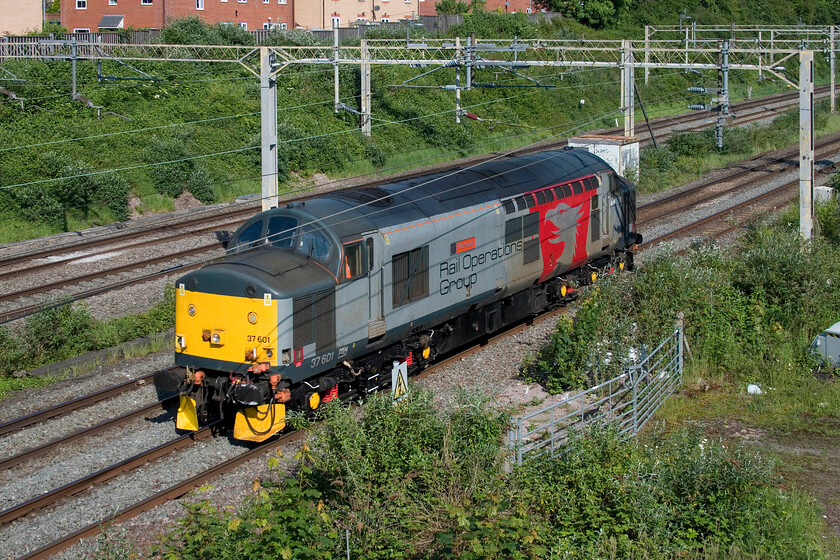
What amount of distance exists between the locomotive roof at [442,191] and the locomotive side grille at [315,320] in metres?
1.10

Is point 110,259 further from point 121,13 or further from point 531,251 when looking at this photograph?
point 121,13

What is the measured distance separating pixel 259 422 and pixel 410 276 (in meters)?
3.75

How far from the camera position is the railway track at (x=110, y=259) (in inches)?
866

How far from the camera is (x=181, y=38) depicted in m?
47.5

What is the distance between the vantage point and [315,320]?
13969 mm

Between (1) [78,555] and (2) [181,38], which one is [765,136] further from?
(1) [78,555]

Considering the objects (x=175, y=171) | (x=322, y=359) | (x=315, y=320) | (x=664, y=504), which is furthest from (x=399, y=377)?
(x=175, y=171)

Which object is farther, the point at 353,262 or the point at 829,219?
the point at 829,219

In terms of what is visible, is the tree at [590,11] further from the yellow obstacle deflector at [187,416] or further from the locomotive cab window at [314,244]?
the yellow obstacle deflector at [187,416]

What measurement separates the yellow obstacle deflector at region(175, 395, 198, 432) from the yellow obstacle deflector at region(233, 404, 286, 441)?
27.0 inches

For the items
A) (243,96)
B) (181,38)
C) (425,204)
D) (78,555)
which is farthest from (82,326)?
(181,38)

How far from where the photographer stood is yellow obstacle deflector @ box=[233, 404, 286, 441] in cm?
1380

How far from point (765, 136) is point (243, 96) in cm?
2528

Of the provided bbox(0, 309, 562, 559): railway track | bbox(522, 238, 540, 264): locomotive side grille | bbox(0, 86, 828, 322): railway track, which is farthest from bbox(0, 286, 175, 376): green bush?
bbox(522, 238, 540, 264): locomotive side grille
